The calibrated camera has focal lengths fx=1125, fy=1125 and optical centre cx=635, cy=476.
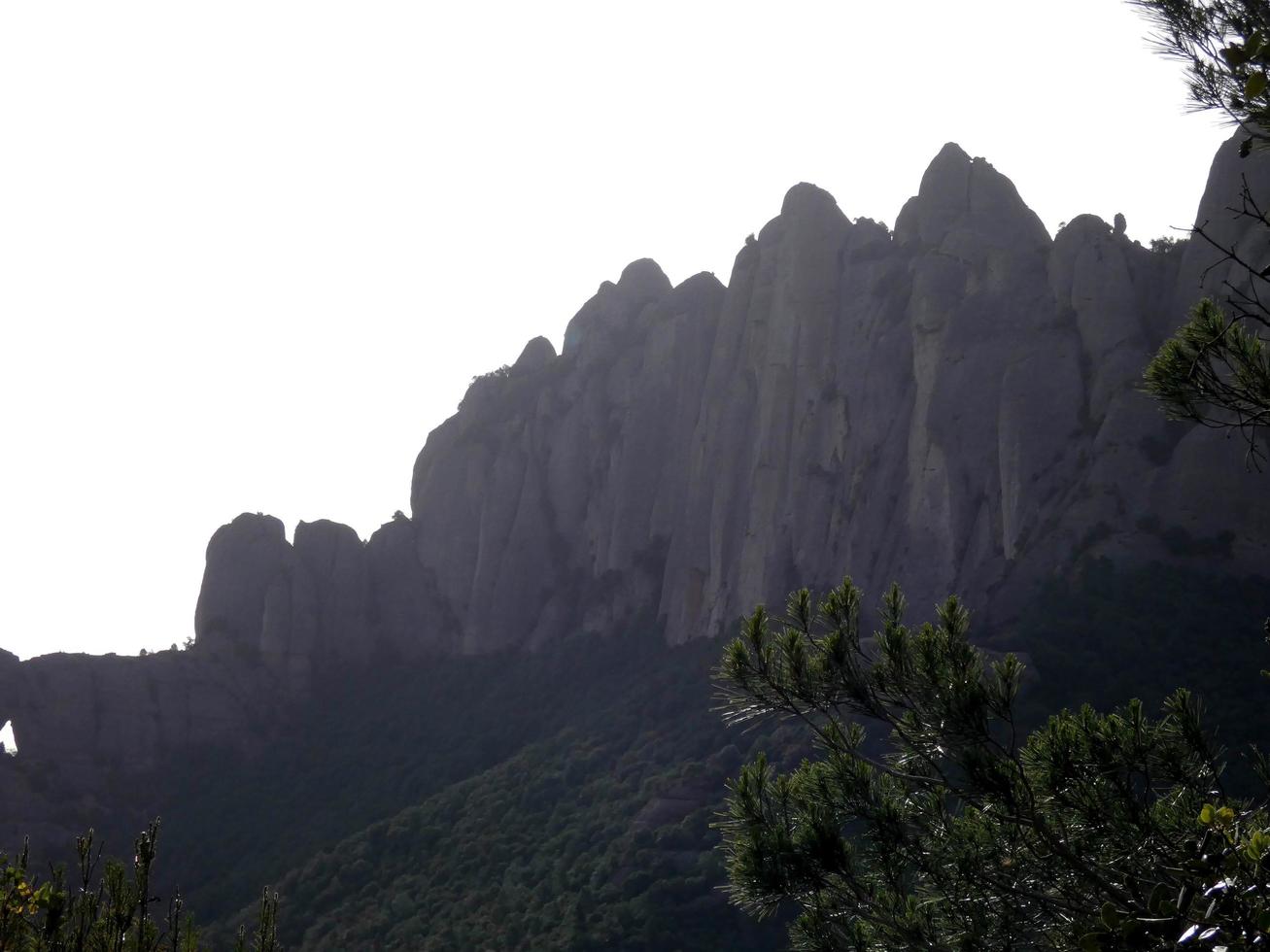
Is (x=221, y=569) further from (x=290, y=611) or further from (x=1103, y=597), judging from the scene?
(x=1103, y=597)

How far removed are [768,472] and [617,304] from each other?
16.3m

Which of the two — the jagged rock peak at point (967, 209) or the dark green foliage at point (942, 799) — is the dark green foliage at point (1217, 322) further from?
the jagged rock peak at point (967, 209)

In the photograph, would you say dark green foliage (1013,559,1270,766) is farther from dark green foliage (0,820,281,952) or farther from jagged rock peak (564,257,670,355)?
jagged rock peak (564,257,670,355)

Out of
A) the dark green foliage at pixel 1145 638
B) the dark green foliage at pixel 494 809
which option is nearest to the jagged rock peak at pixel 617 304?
the dark green foliage at pixel 494 809

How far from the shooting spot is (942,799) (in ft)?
32.3

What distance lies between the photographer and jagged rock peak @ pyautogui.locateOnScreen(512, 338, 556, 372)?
198ft

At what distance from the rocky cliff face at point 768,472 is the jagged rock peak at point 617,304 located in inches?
6.3

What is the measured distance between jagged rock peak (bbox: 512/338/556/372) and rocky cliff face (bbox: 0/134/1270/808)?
17 centimetres

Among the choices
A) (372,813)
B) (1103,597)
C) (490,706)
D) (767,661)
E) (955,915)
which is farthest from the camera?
(490,706)

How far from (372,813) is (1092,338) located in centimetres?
3027

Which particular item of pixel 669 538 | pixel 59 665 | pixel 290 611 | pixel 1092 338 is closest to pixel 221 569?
pixel 290 611

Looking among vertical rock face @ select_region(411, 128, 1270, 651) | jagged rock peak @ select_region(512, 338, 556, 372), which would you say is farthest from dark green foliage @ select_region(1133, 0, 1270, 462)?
jagged rock peak @ select_region(512, 338, 556, 372)

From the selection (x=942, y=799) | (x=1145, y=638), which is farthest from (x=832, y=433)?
(x=942, y=799)

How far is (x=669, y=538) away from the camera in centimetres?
5069
